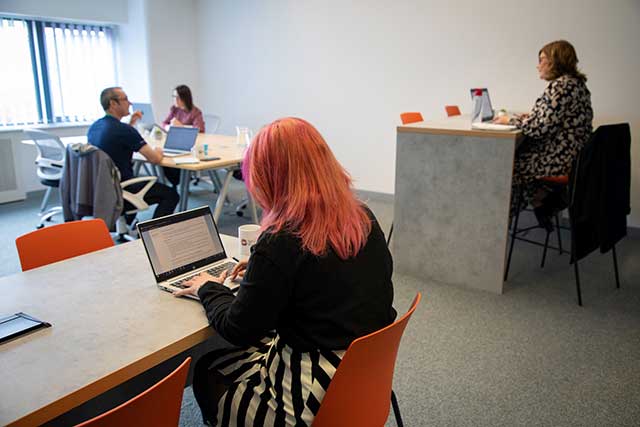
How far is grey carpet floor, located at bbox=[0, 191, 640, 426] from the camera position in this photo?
7.08 ft

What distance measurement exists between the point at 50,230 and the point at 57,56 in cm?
482

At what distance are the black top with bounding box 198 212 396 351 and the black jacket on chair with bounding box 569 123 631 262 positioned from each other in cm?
208

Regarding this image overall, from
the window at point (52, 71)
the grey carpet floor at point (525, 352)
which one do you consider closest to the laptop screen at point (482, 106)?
the grey carpet floor at point (525, 352)

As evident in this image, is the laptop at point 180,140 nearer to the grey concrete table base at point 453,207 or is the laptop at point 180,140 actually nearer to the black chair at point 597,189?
the grey concrete table base at point 453,207

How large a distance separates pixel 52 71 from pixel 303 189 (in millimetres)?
5650

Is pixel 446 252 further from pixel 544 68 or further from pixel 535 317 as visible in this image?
pixel 544 68

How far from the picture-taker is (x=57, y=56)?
19.5 ft

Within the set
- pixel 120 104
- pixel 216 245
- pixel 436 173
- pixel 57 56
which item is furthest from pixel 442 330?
pixel 57 56

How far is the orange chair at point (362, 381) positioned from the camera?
1179 millimetres

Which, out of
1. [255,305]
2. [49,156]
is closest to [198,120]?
[49,156]

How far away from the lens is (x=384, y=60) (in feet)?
17.5

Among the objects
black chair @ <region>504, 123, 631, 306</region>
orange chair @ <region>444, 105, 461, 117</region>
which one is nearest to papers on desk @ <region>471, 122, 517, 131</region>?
black chair @ <region>504, 123, 631, 306</region>

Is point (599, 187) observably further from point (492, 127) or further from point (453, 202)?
point (453, 202)

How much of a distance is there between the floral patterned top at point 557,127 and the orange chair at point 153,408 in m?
2.79
